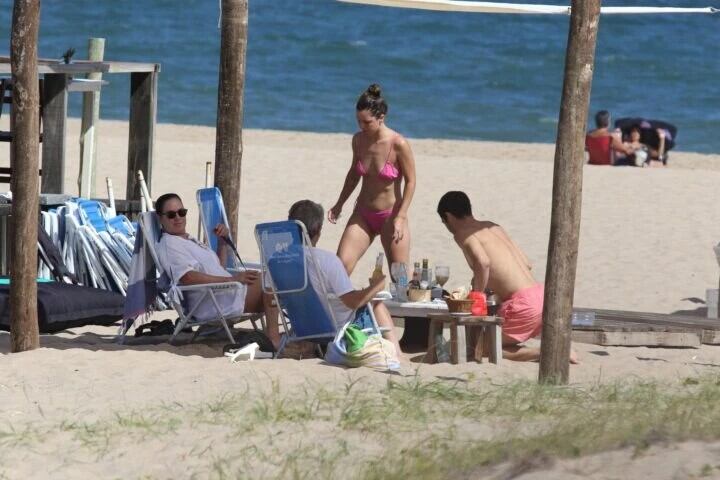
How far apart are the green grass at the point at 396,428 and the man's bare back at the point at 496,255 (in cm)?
99

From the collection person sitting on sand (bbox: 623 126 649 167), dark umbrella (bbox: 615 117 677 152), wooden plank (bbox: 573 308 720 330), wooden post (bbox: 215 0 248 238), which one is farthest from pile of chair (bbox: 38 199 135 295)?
dark umbrella (bbox: 615 117 677 152)

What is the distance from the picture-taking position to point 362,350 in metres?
6.36

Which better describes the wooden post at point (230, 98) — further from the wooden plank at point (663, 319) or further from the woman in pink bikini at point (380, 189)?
the wooden plank at point (663, 319)

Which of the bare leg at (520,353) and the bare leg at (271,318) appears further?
the bare leg at (520,353)

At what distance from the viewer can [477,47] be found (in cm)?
3681

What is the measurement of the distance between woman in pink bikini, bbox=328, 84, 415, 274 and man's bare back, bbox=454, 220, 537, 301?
60 centimetres

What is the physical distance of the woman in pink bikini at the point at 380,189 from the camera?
24.7ft

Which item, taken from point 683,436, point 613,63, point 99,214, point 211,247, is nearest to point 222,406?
point 683,436

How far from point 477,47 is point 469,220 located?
1192 inches

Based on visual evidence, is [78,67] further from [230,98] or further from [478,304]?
[478,304]

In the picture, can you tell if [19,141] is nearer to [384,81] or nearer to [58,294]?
[58,294]

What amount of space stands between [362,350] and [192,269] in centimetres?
104

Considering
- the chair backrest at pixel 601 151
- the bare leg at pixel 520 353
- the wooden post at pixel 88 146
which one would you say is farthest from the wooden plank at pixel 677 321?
the chair backrest at pixel 601 151

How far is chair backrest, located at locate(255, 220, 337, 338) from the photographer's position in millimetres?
6477
